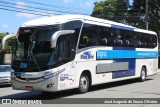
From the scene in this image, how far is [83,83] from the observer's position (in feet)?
52.5

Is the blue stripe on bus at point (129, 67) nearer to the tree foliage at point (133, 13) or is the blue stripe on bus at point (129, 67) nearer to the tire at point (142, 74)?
the tire at point (142, 74)

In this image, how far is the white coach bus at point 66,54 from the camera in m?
13.9

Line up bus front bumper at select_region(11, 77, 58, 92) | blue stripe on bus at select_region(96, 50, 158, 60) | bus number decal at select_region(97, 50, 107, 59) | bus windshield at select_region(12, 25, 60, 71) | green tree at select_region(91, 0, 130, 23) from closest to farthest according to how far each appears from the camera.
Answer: bus front bumper at select_region(11, 77, 58, 92)
bus windshield at select_region(12, 25, 60, 71)
bus number decal at select_region(97, 50, 107, 59)
blue stripe on bus at select_region(96, 50, 158, 60)
green tree at select_region(91, 0, 130, 23)

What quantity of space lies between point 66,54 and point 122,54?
5762 mm

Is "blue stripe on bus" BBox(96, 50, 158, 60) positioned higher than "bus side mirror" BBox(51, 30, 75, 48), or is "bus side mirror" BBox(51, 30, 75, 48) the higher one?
"bus side mirror" BBox(51, 30, 75, 48)

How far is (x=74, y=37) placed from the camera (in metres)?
15.2

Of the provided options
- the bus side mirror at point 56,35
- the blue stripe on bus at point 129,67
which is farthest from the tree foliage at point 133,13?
the bus side mirror at point 56,35

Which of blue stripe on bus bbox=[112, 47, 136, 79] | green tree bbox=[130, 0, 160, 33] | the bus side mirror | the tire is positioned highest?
green tree bbox=[130, 0, 160, 33]

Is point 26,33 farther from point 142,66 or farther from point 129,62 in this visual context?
point 142,66

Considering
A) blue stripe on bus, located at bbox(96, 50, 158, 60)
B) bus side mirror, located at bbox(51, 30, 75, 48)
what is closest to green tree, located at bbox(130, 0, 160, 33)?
blue stripe on bus, located at bbox(96, 50, 158, 60)

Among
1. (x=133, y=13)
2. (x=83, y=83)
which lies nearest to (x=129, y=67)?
(x=83, y=83)

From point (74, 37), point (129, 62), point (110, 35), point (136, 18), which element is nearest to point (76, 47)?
point (74, 37)

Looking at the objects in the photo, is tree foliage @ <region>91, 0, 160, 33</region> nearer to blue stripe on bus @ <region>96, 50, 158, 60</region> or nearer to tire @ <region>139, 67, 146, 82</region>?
blue stripe on bus @ <region>96, 50, 158, 60</region>

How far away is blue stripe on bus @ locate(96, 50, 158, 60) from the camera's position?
17.6 m
